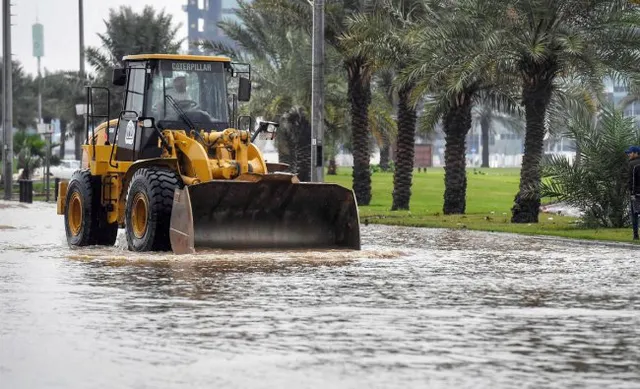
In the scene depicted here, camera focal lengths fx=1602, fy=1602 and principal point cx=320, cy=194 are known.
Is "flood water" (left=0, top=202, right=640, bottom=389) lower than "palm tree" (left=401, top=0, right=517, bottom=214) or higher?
lower

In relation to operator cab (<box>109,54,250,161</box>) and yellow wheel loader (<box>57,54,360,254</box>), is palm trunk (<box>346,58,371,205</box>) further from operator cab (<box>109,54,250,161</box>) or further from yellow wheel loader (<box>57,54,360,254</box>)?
operator cab (<box>109,54,250,161</box>)

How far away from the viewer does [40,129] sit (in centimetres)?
5894

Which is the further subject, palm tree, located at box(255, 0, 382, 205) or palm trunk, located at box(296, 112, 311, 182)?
palm trunk, located at box(296, 112, 311, 182)

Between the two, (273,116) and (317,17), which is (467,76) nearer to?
(317,17)

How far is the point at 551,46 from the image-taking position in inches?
1371

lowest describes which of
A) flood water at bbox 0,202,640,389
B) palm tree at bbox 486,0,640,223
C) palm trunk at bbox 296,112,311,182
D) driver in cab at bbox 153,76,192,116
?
flood water at bbox 0,202,640,389

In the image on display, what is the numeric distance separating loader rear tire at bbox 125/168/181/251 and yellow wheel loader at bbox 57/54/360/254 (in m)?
0.02

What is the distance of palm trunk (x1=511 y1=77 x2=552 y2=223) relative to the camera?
3591cm

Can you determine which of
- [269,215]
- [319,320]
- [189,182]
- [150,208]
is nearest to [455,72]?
[269,215]

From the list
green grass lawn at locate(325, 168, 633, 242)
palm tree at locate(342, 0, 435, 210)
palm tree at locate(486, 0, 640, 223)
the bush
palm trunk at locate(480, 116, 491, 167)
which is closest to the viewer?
green grass lawn at locate(325, 168, 633, 242)

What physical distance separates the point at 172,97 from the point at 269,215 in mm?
3073

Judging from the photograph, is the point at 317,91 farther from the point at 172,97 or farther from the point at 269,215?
the point at 269,215

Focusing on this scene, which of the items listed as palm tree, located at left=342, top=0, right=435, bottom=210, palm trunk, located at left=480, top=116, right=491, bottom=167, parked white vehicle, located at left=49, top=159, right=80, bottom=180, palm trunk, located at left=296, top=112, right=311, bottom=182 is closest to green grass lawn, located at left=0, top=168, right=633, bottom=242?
palm tree, located at left=342, top=0, right=435, bottom=210

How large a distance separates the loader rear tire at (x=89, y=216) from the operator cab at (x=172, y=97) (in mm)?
689
